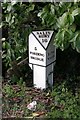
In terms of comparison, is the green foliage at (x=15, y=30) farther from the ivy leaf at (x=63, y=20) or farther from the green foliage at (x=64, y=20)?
the ivy leaf at (x=63, y=20)

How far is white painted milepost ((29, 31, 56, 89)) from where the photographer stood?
12.4 feet

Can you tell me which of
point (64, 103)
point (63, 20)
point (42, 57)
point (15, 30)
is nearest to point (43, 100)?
point (64, 103)

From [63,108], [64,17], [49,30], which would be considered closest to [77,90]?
[63,108]

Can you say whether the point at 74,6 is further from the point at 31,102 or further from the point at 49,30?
the point at 31,102

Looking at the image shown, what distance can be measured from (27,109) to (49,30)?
0.84 m

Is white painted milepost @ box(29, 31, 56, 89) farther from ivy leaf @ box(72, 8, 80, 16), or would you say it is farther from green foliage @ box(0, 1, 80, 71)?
ivy leaf @ box(72, 8, 80, 16)

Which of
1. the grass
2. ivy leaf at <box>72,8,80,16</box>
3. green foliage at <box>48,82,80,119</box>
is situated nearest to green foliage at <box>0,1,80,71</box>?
ivy leaf at <box>72,8,80,16</box>

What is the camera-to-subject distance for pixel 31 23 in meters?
3.83

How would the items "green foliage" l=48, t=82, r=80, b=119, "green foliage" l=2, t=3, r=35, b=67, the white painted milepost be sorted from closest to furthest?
"green foliage" l=48, t=82, r=80, b=119, "green foliage" l=2, t=3, r=35, b=67, the white painted milepost

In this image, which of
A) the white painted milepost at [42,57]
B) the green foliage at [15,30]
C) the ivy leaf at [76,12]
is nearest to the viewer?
the ivy leaf at [76,12]

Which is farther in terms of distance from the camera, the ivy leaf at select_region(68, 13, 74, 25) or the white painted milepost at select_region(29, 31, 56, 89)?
the white painted milepost at select_region(29, 31, 56, 89)

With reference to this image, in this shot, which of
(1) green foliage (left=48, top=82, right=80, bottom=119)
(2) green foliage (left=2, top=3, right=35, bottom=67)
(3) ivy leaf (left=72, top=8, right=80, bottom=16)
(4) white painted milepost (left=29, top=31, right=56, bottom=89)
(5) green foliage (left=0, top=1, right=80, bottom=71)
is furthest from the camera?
(4) white painted milepost (left=29, top=31, right=56, bottom=89)

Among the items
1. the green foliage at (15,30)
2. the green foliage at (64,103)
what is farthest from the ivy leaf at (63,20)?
the green foliage at (64,103)

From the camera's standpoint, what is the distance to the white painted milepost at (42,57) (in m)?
3.77
